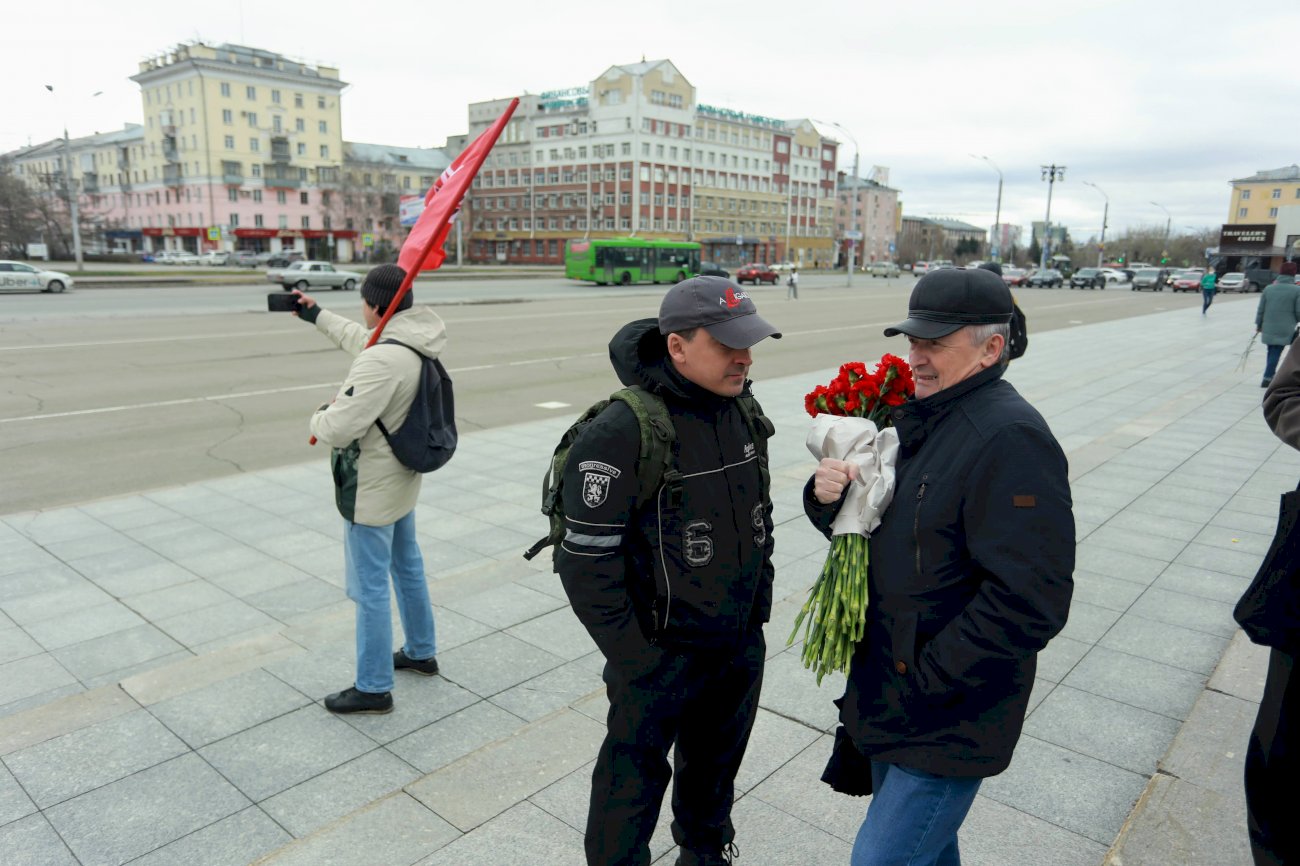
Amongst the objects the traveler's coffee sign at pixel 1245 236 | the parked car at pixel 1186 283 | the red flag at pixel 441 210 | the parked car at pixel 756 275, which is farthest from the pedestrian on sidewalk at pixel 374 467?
the parked car at pixel 1186 283

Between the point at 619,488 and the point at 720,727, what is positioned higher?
the point at 619,488

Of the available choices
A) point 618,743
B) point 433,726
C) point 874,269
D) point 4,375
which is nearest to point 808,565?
point 433,726

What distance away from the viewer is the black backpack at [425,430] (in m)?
3.82

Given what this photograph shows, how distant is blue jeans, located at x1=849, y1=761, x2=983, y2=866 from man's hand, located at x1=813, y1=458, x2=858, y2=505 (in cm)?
71

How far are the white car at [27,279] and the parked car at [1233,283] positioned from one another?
2594 inches

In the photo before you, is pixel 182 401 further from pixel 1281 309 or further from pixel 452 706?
pixel 1281 309

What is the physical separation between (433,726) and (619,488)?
7.01 ft

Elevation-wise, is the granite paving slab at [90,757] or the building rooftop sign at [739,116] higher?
the building rooftop sign at [739,116]

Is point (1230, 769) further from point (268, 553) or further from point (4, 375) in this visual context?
point (4, 375)

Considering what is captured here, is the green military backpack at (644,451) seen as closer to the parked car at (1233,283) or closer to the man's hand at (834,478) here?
the man's hand at (834,478)

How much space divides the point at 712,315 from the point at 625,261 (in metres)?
46.3

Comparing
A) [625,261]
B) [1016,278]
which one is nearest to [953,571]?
[625,261]

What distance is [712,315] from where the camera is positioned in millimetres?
2422

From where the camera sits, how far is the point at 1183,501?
7496mm
